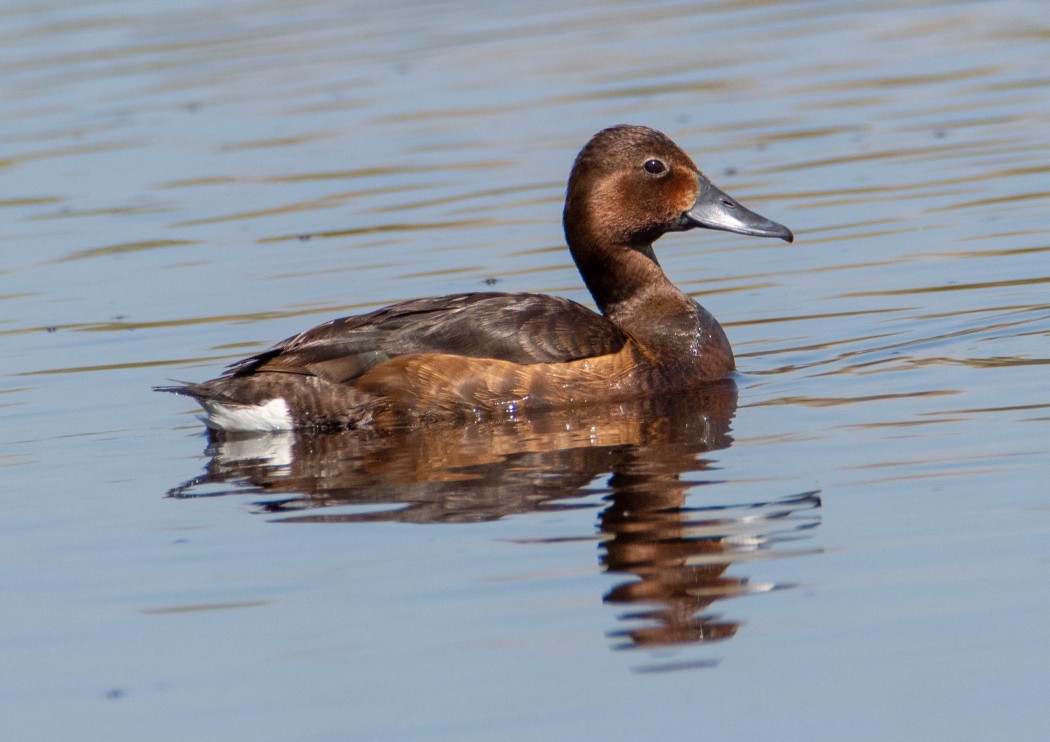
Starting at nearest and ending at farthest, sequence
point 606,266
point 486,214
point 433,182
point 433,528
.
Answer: point 433,528 → point 606,266 → point 486,214 → point 433,182

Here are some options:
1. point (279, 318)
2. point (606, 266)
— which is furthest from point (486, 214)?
point (606, 266)

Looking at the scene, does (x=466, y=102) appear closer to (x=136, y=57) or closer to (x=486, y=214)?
(x=486, y=214)

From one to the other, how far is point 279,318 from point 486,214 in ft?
7.98

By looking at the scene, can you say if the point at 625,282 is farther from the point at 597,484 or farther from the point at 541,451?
the point at 597,484

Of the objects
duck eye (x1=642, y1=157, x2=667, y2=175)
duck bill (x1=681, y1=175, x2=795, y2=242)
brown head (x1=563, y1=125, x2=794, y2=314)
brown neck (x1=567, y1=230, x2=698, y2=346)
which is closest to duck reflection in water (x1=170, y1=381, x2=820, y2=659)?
brown neck (x1=567, y1=230, x2=698, y2=346)

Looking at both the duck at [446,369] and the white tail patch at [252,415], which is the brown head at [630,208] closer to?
the duck at [446,369]

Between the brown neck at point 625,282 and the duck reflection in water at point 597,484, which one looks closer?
the duck reflection in water at point 597,484

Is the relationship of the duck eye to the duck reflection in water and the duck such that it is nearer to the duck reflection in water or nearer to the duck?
the duck

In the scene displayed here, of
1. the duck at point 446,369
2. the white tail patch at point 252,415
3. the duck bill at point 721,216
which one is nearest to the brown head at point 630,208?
the duck bill at point 721,216

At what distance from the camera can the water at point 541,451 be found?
14.7 feet

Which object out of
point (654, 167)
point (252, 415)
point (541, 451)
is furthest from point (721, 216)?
point (252, 415)

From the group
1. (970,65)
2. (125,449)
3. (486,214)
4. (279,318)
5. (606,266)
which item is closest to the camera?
(125,449)

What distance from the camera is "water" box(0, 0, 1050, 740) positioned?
14.7 feet

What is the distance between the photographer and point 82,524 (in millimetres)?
6094
